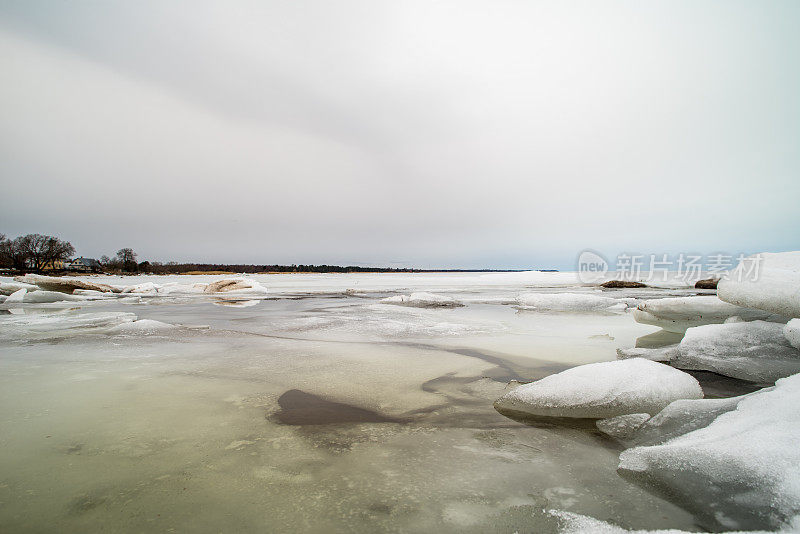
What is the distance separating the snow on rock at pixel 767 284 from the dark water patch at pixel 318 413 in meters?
3.63

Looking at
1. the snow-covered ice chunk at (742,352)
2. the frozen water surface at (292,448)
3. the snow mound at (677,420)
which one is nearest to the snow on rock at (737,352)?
the snow-covered ice chunk at (742,352)

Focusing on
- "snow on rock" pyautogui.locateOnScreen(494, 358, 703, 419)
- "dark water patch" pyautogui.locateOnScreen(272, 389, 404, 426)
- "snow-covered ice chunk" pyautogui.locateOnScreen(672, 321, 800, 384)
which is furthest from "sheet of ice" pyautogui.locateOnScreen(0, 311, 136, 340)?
"snow-covered ice chunk" pyautogui.locateOnScreen(672, 321, 800, 384)

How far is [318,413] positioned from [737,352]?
366cm

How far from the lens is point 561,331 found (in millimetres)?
5141

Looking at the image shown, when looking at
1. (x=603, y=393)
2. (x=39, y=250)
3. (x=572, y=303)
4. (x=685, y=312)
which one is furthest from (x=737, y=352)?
(x=39, y=250)

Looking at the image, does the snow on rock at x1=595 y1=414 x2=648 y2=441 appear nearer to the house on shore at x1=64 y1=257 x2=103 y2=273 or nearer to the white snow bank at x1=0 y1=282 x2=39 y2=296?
the white snow bank at x1=0 y1=282 x2=39 y2=296

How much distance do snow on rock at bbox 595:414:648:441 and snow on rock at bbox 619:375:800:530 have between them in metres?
0.20

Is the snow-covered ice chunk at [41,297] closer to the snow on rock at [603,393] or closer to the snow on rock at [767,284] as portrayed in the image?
the snow on rock at [603,393]

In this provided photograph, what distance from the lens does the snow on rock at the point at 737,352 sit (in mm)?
2820

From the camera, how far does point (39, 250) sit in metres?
45.5

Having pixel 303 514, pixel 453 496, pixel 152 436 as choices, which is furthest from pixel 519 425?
pixel 152 436

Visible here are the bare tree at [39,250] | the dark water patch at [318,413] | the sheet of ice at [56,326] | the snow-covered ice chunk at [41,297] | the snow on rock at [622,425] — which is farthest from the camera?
the bare tree at [39,250]

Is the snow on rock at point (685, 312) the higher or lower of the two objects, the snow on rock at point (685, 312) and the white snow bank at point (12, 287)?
the higher

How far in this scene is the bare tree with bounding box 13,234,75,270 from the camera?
1756 inches
